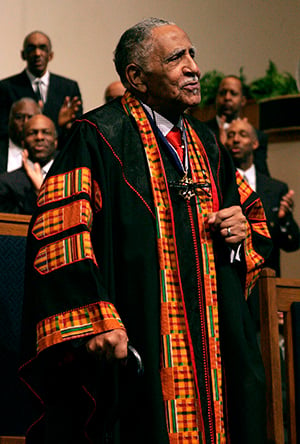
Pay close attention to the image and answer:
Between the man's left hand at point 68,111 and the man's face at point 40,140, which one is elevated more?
the man's left hand at point 68,111

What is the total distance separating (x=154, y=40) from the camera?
2.50 metres

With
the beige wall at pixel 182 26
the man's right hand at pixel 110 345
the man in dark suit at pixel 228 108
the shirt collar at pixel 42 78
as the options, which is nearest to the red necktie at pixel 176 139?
the man's right hand at pixel 110 345

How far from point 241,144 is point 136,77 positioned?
3.51 meters

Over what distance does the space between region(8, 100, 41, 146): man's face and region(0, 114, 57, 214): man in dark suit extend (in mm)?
419

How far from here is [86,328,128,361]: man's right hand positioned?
2029 millimetres

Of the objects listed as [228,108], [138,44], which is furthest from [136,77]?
[228,108]

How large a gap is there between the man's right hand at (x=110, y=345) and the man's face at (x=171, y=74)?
0.76 meters

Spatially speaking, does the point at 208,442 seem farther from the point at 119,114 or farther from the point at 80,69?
the point at 80,69

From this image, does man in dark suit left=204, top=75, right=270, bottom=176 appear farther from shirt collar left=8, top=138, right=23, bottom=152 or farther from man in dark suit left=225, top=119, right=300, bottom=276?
shirt collar left=8, top=138, right=23, bottom=152

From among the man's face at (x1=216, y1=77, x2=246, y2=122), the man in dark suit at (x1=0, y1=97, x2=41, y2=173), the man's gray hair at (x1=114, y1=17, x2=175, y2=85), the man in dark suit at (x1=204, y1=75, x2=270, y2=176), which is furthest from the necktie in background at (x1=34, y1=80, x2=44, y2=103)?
the man's gray hair at (x1=114, y1=17, x2=175, y2=85)

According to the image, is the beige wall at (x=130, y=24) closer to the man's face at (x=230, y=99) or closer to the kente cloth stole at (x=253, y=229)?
the man's face at (x=230, y=99)

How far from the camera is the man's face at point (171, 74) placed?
2.44 metres

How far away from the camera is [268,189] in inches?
231

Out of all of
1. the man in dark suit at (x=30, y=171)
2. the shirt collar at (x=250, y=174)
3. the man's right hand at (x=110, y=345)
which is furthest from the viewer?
the shirt collar at (x=250, y=174)
